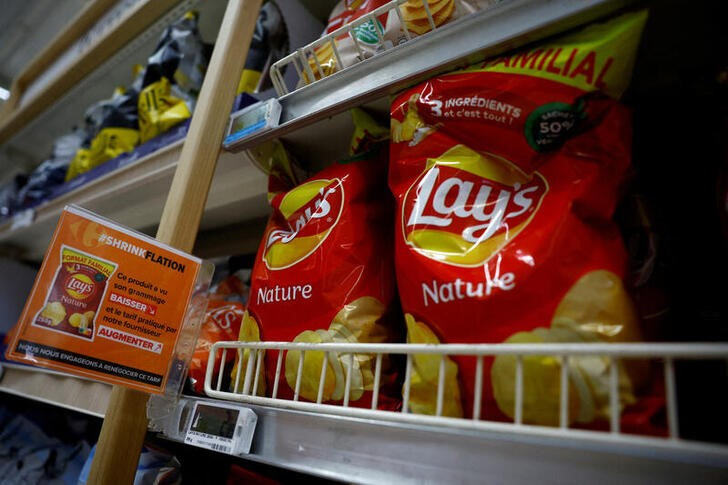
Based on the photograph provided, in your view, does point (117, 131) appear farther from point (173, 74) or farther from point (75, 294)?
point (75, 294)

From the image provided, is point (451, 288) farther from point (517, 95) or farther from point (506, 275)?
point (517, 95)

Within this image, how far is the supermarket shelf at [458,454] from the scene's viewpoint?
1.02 ft

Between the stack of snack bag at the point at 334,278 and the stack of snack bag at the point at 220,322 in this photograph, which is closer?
the stack of snack bag at the point at 334,278

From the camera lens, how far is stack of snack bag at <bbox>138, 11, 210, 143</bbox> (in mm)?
1246

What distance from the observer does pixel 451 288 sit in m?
0.47

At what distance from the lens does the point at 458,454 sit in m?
0.39

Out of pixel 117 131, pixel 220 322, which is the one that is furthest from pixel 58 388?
pixel 117 131

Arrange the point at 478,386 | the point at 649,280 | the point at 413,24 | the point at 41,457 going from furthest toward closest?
the point at 41,457, the point at 413,24, the point at 649,280, the point at 478,386

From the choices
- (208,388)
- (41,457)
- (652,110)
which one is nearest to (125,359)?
(208,388)

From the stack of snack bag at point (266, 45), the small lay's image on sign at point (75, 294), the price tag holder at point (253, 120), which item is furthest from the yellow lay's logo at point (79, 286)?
the stack of snack bag at point (266, 45)

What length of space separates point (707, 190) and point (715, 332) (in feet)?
0.58

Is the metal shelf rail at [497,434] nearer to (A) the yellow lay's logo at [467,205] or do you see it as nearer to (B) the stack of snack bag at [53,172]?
(A) the yellow lay's logo at [467,205]

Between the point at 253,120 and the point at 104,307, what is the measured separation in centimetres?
39

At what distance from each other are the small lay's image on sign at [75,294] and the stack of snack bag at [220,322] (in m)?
0.19
